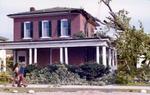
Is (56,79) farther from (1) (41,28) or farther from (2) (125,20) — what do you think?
(1) (41,28)

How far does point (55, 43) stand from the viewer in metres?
43.8

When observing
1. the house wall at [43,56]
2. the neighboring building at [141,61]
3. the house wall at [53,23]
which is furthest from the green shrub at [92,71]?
the house wall at [43,56]

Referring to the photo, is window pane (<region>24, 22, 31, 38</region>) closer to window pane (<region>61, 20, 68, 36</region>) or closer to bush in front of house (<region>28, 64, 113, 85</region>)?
window pane (<region>61, 20, 68, 36</region>)

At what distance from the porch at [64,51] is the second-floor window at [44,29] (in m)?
1.52

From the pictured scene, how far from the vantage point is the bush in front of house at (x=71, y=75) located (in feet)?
105

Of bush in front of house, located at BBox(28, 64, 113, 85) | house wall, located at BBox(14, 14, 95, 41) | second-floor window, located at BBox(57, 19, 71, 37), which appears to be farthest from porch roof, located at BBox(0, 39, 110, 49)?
bush in front of house, located at BBox(28, 64, 113, 85)

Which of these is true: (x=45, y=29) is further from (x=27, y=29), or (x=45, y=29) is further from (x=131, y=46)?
(x=131, y=46)

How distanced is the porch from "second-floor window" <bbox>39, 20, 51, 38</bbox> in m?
1.52

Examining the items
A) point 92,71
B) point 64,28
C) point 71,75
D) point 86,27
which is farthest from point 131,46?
point 86,27

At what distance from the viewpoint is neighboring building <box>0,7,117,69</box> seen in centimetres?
4425

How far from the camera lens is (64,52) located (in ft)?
146

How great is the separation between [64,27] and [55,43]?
3.48 meters

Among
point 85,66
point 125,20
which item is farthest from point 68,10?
→ point 125,20

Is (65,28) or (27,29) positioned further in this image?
(27,29)
